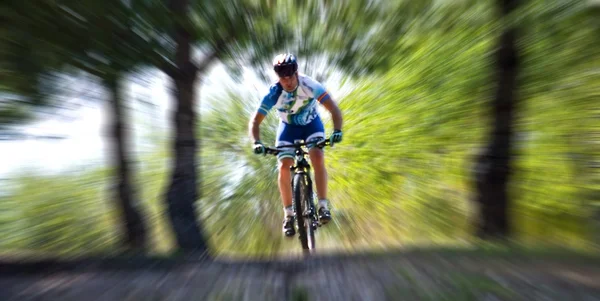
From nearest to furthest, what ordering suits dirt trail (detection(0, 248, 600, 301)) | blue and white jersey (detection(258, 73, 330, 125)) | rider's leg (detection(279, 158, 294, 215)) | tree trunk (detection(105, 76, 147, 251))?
dirt trail (detection(0, 248, 600, 301)), blue and white jersey (detection(258, 73, 330, 125)), rider's leg (detection(279, 158, 294, 215)), tree trunk (detection(105, 76, 147, 251))

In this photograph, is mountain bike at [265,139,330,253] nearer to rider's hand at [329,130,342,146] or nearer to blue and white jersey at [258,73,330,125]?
blue and white jersey at [258,73,330,125]

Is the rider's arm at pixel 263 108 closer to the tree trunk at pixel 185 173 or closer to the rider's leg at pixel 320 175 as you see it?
the rider's leg at pixel 320 175

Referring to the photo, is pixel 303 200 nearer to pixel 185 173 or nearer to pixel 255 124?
pixel 255 124

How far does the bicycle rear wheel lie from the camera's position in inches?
188

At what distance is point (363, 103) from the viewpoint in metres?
9.77

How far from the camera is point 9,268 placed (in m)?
2.58

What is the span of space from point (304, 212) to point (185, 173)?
166 centimetres

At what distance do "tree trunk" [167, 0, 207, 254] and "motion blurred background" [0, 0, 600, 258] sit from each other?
2 cm

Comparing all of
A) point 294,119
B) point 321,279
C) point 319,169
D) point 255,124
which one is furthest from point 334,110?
point 321,279

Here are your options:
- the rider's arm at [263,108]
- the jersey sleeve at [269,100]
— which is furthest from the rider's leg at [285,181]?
the jersey sleeve at [269,100]

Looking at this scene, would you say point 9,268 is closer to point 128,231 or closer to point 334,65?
point 128,231

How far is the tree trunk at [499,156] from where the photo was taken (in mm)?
4789

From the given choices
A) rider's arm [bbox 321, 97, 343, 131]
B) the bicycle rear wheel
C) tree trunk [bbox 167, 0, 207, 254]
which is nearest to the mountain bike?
the bicycle rear wheel

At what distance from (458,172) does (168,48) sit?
5748 mm
